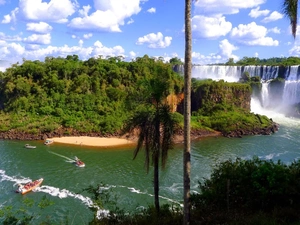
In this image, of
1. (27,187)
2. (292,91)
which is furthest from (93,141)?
(292,91)

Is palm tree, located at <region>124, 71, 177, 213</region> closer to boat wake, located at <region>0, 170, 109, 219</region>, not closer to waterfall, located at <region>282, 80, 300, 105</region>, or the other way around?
boat wake, located at <region>0, 170, 109, 219</region>

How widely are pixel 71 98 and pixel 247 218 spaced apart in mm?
42529

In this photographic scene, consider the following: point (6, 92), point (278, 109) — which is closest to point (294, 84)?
point (278, 109)

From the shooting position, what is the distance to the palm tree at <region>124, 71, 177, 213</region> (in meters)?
11.8

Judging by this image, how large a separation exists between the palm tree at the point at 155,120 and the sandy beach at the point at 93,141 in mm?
27148

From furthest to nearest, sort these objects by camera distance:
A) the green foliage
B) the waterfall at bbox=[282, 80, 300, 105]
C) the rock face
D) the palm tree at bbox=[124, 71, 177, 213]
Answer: the waterfall at bbox=[282, 80, 300, 105]
the rock face
the green foliage
the palm tree at bbox=[124, 71, 177, 213]

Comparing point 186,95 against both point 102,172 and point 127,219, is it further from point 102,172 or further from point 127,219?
point 102,172

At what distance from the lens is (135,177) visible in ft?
87.1

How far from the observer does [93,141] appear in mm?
40312

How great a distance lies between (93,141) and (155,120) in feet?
97.5

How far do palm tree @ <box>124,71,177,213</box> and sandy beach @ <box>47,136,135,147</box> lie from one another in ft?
89.1

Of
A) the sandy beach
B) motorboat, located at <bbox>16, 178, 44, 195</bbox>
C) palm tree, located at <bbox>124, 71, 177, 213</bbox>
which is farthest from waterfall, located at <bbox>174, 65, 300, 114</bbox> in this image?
palm tree, located at <bbox>124, 71, 177, 213</bbox>

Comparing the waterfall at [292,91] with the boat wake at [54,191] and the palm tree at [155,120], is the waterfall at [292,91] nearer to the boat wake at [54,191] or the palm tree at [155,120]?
the boat wake at [54,191]

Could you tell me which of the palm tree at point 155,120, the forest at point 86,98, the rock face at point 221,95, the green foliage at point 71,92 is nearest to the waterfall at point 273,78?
the rock face at point 221,95
